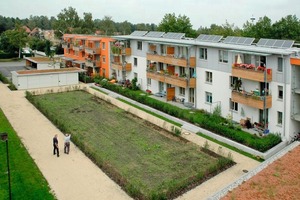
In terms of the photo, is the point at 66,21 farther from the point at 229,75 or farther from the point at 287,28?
the point at 229,75

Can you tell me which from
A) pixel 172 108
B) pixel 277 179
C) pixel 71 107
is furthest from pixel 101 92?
pixel 277 179

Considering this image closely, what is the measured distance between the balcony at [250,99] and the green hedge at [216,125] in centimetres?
244

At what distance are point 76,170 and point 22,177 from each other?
137 inches

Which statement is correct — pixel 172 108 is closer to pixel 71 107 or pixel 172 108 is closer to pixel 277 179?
pixel 71 107

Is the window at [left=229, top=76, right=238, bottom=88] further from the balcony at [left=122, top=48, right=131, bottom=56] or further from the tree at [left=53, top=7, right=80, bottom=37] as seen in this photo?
the tree at [left=53, top=7, right=80, bottom=37]

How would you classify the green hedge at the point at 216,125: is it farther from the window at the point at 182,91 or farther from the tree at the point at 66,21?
the tree at the point at 66,21

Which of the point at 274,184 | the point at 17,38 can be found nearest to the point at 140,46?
the point at 274,184

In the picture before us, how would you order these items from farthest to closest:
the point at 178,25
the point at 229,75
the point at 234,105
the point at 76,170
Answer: the point at 178,25 → the point at 229,75 → the point at 234,105 → the point at 76,170

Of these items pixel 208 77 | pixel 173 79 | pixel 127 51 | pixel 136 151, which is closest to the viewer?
pixel 136 151

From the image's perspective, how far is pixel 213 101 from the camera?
36.9 meters

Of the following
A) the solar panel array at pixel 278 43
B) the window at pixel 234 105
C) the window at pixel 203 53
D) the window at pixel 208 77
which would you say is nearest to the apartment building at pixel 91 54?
the window at pixel 203 53

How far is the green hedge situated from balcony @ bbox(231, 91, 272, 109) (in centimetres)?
244

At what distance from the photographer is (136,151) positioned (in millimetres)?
27531

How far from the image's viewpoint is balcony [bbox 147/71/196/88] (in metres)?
39.0
